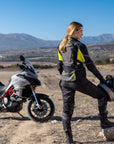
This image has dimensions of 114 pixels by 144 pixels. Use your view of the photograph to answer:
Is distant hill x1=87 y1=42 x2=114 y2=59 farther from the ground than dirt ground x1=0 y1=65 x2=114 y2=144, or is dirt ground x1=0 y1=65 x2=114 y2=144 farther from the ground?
dirt ground x1=0 y1=65 x2=114 y2=144

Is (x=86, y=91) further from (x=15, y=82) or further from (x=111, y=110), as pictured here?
(x=111, y=110)

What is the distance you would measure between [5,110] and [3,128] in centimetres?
60

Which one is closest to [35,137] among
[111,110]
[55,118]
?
[55,118]

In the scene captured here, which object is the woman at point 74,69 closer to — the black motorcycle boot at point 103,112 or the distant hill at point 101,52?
the black motorcycle boot at point 103,112

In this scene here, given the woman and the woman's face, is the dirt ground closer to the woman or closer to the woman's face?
the woman

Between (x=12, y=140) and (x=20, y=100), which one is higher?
(x=20, y=100)

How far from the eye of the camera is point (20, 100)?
5406 mm

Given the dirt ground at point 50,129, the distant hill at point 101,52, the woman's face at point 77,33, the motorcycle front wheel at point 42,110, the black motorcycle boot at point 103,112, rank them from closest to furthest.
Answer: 1. the woman's face at point 77,33
2. the black motorcycle boot at point 103,112
3. the dirt ground at point 50,129
4. the motorcycle front wheel at point 42,110
5. the distant hill at point 101,52

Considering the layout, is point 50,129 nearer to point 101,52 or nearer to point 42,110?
point 42,110

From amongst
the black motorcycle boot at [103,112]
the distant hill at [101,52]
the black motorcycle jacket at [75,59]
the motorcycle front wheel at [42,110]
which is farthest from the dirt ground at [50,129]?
the distant hill at [101,52]

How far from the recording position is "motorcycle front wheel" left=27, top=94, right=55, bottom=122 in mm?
5320

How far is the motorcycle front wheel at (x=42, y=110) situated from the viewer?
5.32 metres

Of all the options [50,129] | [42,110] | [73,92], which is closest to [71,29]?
[73,92]

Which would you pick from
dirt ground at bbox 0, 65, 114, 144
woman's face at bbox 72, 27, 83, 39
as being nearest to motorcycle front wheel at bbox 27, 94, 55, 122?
dirt ground at bbox 0, 65, 114, 144
